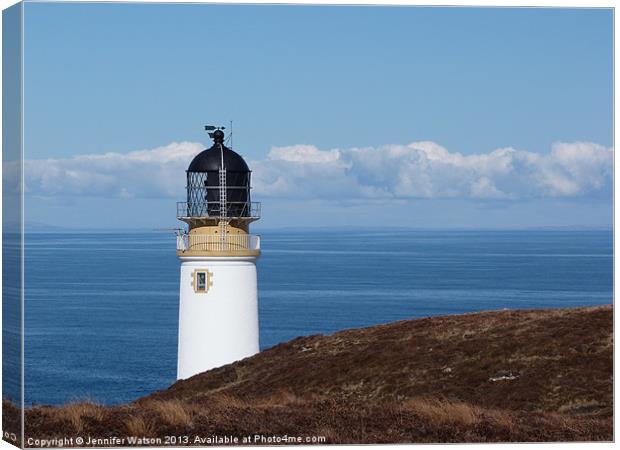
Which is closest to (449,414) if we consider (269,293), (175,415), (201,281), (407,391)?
(175,415)

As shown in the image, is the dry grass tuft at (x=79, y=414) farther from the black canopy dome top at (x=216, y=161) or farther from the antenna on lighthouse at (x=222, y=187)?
the black canopy dome top at (x=216, y=161)

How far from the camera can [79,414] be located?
53.0ft

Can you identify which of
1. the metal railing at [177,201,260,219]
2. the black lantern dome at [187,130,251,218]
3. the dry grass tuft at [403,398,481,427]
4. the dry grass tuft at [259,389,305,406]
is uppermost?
the black lantern dome at [187,130,251,218]

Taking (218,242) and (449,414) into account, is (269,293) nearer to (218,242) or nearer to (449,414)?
(218,242)

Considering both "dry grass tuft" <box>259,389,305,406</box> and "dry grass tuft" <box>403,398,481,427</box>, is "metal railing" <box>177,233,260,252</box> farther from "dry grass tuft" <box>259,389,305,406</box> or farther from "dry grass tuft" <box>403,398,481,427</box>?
"dry grass tuft" <box>403,398,481,427</box>

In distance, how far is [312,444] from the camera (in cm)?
1609

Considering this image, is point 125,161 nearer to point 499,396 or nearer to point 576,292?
point 499,396

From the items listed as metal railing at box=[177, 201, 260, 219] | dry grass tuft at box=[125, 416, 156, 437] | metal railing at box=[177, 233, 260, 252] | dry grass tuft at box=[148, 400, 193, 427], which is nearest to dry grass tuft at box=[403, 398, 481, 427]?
dry grass tuft at box=[148, 400, 193, 427]

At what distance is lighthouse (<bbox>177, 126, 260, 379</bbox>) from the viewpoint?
26.0m

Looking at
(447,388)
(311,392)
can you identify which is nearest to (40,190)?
(311,392)

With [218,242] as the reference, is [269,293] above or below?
below

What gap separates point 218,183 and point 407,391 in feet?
22.9

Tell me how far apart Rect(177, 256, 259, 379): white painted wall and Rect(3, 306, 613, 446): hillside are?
55cm

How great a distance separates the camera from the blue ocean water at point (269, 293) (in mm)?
47719
